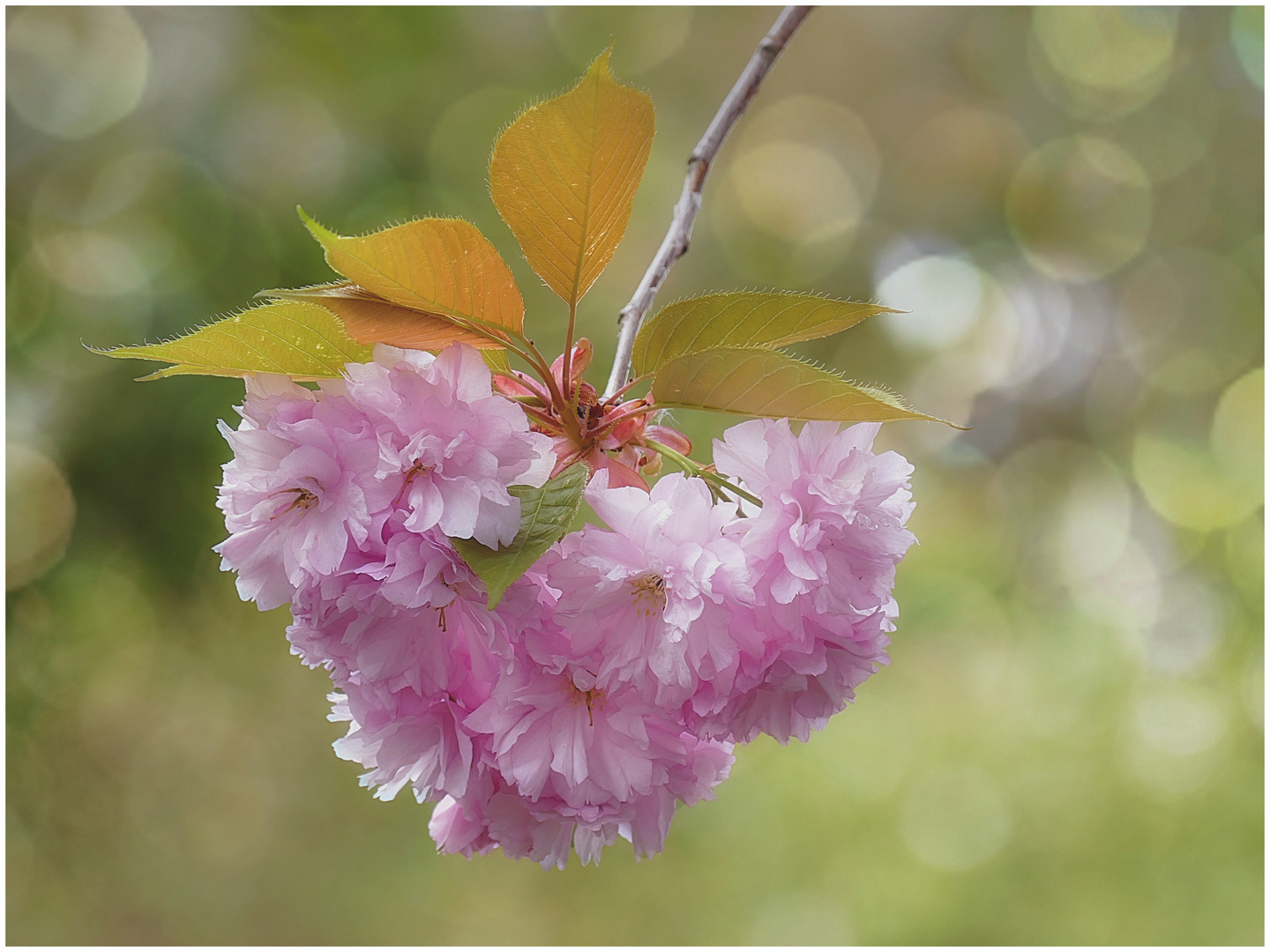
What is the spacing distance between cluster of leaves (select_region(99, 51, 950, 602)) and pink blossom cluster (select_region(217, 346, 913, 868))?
12 mm

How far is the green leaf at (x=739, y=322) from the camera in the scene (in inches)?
16.4

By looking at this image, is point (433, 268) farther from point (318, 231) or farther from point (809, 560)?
point (809, 560)

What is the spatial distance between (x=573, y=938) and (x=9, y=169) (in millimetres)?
2028

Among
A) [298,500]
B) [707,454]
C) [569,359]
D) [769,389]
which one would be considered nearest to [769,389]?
[769,389]

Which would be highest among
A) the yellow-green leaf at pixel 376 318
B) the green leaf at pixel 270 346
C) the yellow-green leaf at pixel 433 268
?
the yellow-green leaf at pixel 433 268

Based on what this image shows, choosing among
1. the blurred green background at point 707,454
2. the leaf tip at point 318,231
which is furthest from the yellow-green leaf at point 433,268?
the blurred green background at point 707,454

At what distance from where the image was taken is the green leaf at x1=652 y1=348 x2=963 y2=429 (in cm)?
40

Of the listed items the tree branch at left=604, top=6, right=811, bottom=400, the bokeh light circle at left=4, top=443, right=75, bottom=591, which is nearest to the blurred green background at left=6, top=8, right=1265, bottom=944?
the bokeh light circle at left=4, top=443, right=75, bottom=591

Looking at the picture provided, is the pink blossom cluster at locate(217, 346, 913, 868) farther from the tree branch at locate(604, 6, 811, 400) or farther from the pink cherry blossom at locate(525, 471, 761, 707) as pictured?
the tree branch at locate(604, 6, 811, 400)

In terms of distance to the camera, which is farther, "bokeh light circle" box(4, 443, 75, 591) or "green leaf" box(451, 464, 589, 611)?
"bokeh light circle" box(4, 443, 75, 591)

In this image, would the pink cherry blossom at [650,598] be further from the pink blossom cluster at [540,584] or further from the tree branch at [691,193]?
the tree branch at [691,193]

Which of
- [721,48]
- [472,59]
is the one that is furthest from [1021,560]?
[472,59]

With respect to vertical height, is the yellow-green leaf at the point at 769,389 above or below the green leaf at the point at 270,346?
above

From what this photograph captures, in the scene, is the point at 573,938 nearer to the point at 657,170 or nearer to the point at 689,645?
the point at 657,170
